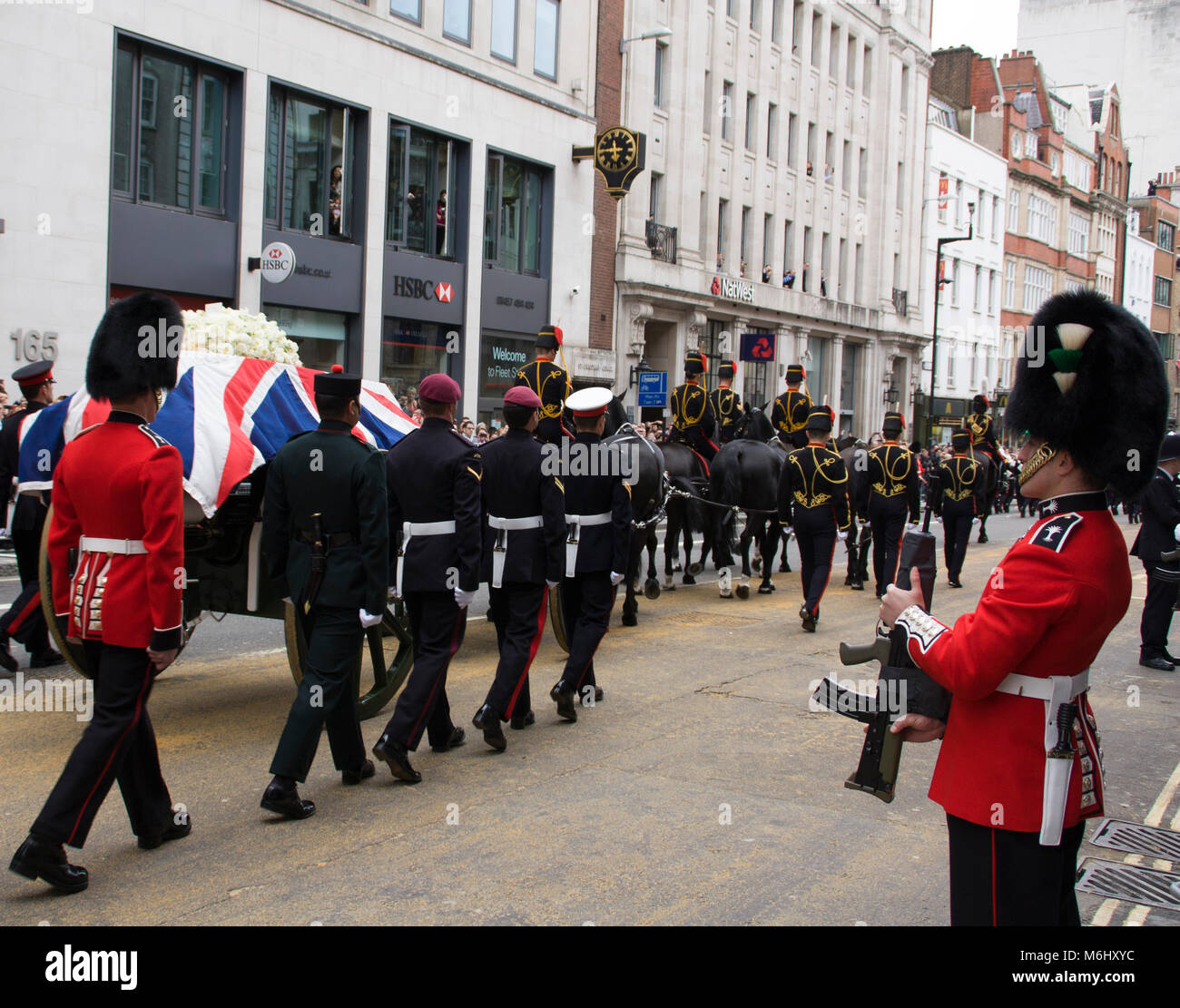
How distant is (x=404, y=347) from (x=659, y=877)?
798 inches

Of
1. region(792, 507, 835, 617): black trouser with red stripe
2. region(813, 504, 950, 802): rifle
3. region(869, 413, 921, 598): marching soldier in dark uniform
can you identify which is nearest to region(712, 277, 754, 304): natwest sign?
region(869, 413, 921, 598): marching soldier in dark uniform

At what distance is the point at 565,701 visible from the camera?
7414 mm

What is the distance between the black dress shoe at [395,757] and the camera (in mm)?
6020

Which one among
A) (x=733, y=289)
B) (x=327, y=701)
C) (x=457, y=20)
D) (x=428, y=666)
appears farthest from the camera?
(x=733, y=289)

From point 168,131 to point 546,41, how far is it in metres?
11.6

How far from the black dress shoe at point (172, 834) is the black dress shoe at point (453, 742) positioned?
1759mm

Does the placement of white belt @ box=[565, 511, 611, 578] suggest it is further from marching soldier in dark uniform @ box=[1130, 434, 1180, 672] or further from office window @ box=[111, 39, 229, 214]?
office window @ box=[111, 39, 229, 214]

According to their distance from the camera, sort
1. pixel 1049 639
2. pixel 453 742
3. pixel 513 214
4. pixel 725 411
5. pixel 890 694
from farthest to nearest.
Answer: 1. pixel 513 214
2. pixel 725 411
3. pixel 453 742
4. pixel 890 694
5. pixel 1049 639

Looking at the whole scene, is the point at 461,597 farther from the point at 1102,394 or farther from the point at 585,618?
the point at 1102,394

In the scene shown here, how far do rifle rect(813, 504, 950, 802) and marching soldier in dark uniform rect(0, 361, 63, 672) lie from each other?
6.41 meters

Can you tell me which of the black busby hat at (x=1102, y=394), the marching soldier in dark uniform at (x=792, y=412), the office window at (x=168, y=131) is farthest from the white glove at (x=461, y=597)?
the office window at (x=168, y=131)

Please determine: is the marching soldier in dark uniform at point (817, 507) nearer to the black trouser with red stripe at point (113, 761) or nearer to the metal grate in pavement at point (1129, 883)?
the metal grate in pavement at point (1129, 883)

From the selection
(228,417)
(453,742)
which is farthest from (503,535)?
(228,417)

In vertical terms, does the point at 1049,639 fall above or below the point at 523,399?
below
